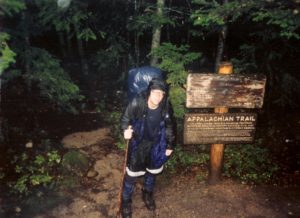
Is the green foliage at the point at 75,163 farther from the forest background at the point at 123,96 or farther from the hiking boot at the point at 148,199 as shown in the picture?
the hiking boot at the point at 148,199

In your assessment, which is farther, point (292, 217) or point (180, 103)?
point (180, 103)

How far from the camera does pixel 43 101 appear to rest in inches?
405

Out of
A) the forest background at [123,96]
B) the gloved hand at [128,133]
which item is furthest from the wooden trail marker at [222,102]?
the gloved hand at [128,133]

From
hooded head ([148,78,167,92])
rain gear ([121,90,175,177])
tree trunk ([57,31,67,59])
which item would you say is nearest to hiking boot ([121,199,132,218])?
rain gear ([121,90,175,177])

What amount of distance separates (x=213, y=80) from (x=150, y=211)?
283 centimetres

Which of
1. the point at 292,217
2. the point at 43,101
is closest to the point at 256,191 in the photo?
the point at 292,217

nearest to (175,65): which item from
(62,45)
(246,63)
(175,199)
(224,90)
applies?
(224,90)

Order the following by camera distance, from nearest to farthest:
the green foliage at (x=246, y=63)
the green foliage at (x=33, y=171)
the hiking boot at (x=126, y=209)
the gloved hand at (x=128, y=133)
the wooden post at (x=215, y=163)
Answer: the gloved hand at (x=128, y=133) < the hiking boot at (x=126, y=209) < the green foliage at (x=33, y=171) < the wooden post at (x=215, y=163) < the green foliage at (x=246, y=63)

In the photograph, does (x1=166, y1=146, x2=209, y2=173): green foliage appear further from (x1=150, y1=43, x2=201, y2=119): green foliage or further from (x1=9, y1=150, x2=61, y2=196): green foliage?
(x1=9, y1=150, x2=61, y2=196): green foliage

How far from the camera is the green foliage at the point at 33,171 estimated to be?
270 inches

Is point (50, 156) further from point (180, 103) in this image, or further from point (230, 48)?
point (230, 48)

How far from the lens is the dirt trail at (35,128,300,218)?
21.2ft

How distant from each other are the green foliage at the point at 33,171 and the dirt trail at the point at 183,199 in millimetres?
700

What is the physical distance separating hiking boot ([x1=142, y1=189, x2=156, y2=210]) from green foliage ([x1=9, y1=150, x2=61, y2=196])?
2.02 m
